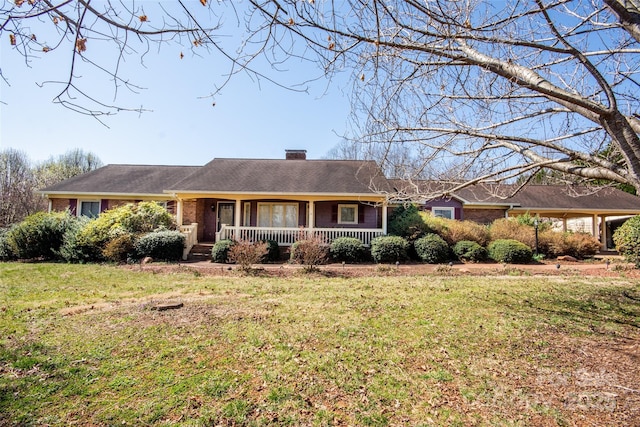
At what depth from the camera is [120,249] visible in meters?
13.6

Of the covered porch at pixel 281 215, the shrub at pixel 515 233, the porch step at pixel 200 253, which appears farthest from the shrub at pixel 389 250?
the porch step at pixel 200 253

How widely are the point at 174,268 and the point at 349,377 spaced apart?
10068 mm

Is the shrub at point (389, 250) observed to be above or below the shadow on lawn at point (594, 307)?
above

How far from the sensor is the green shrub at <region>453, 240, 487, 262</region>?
1412 cm

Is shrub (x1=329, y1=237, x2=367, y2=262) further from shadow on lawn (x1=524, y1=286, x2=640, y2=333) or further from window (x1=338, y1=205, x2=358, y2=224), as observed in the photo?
shadow on lawn (x1=524, y1=286, x2=640, y2=333)

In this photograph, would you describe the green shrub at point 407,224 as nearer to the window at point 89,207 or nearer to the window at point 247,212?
the window at point 247,212

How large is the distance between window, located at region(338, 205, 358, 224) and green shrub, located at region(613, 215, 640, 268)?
37.8 feet

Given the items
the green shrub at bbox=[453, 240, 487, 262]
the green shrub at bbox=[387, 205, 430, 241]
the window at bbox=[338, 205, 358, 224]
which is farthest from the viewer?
the window at bbox=[338, 205, 358, 224]

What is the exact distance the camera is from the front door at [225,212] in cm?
1920

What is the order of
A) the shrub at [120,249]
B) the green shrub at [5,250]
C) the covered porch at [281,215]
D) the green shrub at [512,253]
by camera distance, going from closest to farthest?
the shrub at [120,249] < the green shrub at [512,253] < the green shrub at [5,250] < the covered porch at [281,215]

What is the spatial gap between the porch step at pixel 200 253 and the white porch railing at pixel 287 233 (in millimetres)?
980

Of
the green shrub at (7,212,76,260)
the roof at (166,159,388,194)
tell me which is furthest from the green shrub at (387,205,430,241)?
the green shrub at (7,212,76,260)

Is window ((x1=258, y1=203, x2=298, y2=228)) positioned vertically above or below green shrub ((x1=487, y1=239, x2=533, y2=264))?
above

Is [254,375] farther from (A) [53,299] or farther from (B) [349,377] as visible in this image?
(A) [53,299]
